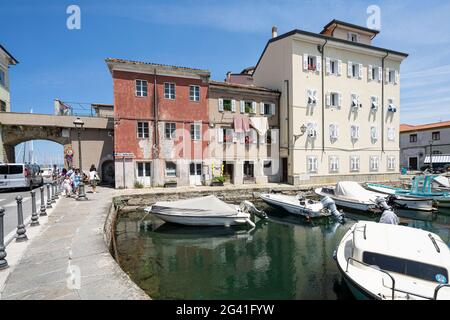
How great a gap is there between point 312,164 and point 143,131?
17438 millimetres

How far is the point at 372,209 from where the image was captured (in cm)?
1630

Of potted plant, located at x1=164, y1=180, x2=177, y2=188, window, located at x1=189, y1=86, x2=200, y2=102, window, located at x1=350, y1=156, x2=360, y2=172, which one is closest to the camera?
potted plant, located at x1=164, y1=180, x2=177, y2=188

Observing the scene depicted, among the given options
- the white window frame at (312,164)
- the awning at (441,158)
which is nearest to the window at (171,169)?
the white window frame at (312,164)

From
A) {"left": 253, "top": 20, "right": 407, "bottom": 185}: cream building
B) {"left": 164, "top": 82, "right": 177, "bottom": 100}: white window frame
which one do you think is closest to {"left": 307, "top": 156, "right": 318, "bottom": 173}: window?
{"left": 253, "top": 20, "right": 407, "bottom": 185}: cream building

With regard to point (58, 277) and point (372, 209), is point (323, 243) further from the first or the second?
point (58, 277)

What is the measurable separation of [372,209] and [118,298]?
17369mm

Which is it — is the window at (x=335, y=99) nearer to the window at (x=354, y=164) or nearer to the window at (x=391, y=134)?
the window at (x=354, y=164)

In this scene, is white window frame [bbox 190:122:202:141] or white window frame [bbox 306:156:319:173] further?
white window frame [bbox 306:156:319:173]

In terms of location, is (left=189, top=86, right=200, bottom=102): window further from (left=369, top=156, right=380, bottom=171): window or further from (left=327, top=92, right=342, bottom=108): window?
(left=369, top=156, right=380, bottom=171): window

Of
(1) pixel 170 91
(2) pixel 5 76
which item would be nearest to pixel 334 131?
(1) pixel 170 91

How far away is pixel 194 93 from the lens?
22.4m

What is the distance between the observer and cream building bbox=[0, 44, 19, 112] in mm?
23850

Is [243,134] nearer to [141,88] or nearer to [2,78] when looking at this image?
[141,88]

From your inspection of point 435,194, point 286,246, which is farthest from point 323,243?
point 435,194
